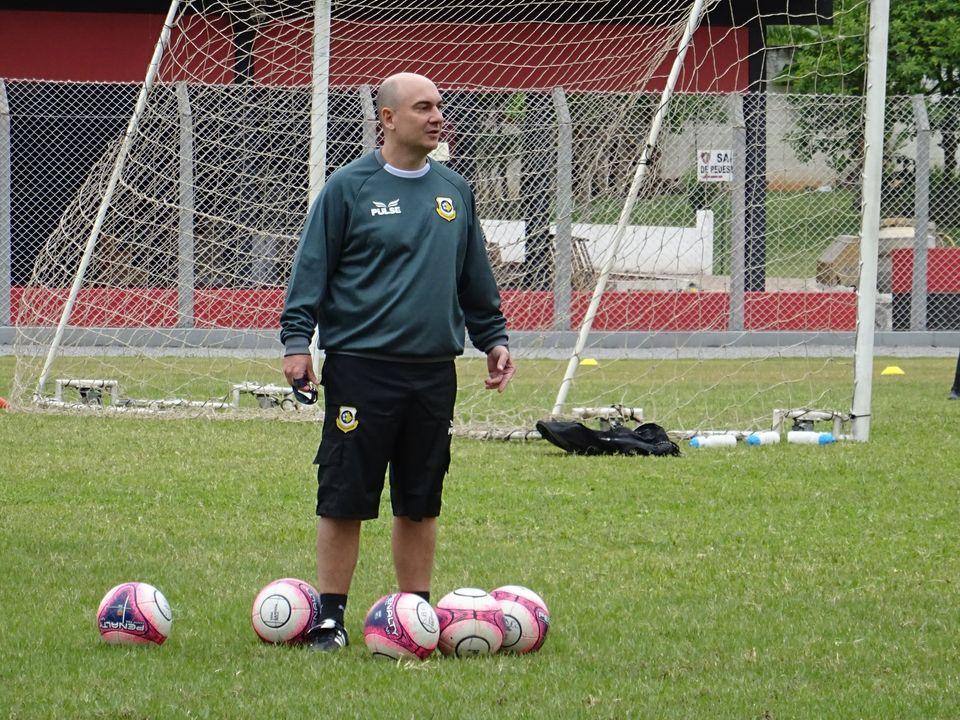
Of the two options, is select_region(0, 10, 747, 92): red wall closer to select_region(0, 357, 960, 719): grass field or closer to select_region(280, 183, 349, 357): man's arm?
select_region(0, 357, 960, 719): grass field

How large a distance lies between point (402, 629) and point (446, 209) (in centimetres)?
147

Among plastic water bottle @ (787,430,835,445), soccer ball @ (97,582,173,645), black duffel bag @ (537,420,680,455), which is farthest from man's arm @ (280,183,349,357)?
plastic water bottle @ (787,430,835,445)

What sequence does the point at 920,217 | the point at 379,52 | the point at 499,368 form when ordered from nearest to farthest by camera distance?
the point at 499,368, the point at 379,52, the point at 920,217

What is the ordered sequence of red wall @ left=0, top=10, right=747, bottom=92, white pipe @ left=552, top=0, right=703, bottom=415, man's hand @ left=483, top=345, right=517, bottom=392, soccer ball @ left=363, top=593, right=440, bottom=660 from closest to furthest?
soccer ball @ left=363, top=593, right=440, bottom=660 → man's hand @ left=483, top=345, right=517, bottom=392 → white pipe @ left=552, top=0, right=703, bottom=415 → red wall @ left=0, top=10, right=747, bottom=92

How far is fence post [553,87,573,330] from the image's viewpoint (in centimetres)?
1599

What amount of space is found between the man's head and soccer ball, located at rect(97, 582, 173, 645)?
1.80m

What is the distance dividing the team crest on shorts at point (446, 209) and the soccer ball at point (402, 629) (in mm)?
1323

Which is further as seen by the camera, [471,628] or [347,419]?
[347,419]

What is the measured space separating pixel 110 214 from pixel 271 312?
3.76 metres

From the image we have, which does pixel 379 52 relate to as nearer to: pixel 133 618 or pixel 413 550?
pixel 413 550

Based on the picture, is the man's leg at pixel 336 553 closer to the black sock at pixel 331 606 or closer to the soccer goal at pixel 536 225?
the black sock at pixel 331 606

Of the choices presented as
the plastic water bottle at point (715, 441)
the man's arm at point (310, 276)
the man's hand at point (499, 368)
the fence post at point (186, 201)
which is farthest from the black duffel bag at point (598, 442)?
the man's arm at point (310, 276)

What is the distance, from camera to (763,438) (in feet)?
39.3

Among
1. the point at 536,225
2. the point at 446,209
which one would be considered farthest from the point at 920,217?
the point at 446,209
